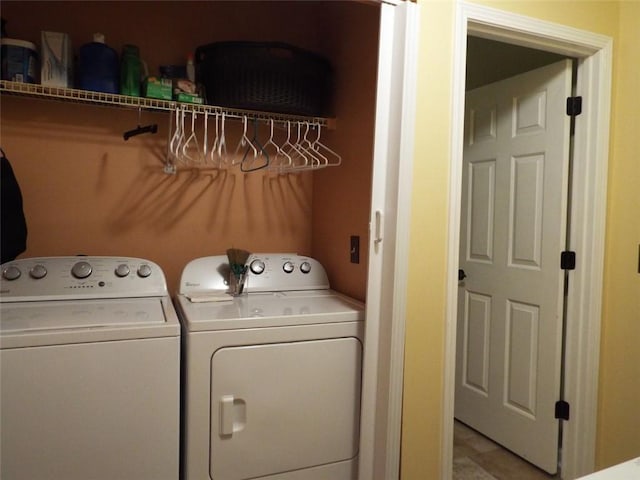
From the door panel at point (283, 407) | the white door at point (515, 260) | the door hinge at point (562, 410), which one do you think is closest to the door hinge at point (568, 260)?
the white door at point (515, 260)

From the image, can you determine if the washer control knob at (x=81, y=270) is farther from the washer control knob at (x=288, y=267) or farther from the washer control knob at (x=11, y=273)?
the washer control knob at (x=288, y=267)

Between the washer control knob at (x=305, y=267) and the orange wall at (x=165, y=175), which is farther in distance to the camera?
the washer control knob at (x=305, y=267)

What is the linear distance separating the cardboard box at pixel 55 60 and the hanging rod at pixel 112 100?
54 mm

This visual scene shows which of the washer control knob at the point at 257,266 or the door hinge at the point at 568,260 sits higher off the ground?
the door hinge at the point at 568,260

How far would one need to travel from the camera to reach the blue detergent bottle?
189 cm

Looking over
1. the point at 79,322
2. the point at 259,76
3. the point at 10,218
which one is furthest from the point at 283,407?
the point at 259,76

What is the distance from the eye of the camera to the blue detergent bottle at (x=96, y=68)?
1.89 metres

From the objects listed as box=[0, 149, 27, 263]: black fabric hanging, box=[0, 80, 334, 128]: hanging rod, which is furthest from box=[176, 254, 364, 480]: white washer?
box=[0, 80, 334, 128]: hanging rod

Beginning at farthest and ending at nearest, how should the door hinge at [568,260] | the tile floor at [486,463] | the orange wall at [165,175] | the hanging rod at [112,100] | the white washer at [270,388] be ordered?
the tile floor at [486,463]
the door hinge at [568,260]
the orange wall at [165,175]
the hanging rod at [112,100]
the white washer at [270,388]

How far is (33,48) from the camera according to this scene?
71.7 inches

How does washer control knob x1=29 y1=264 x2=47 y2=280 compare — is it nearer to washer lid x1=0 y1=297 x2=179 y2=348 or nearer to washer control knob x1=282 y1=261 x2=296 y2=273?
washer lid x1=0 y1=297 x2=179 y2=348

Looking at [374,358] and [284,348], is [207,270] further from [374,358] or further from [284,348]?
[374,358]

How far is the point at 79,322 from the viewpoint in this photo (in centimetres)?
141

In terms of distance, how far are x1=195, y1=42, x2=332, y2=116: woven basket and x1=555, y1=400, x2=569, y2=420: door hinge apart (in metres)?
1.86
